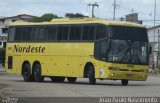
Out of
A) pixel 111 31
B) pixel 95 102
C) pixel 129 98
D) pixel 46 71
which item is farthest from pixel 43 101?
pixel 46 71

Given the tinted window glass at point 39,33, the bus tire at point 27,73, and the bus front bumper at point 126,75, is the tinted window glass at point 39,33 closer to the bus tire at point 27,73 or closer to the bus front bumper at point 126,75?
the bus tire at point 27,73

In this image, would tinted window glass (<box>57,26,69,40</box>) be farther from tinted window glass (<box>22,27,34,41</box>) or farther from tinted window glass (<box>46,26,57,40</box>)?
tinted window glass (<box>22,27,34,41</box>)

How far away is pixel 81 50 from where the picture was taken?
33.8 m

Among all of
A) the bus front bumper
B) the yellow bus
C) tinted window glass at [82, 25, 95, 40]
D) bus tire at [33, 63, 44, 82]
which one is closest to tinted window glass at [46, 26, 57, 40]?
the yellow bus

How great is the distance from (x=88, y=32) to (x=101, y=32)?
1.00m

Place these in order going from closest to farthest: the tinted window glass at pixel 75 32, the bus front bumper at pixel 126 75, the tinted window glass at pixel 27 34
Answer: the bus front bumper at pixel 126 75 → the tinted window glass at pixel 75 32 → the tinted window glass at pixel 27 34

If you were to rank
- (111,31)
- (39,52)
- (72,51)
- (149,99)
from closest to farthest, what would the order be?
(149,99)
(111,31)
(72,51)
(39,52)

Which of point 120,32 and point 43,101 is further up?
point 120,32

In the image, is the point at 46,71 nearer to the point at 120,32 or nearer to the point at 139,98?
the point at 120,32

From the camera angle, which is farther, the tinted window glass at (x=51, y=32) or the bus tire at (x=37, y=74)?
the bus tire at (x=37, y=74)

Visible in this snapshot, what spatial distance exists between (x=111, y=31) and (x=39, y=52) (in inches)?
247

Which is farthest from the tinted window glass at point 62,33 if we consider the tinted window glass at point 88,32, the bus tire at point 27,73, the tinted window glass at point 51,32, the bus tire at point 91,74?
the bus tire at point 27,73

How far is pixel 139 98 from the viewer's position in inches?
875

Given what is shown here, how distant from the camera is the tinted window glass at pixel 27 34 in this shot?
123ft
